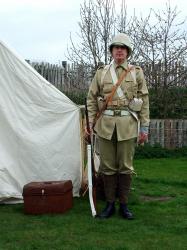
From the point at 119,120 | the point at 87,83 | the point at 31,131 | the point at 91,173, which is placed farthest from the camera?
the point at 87,83

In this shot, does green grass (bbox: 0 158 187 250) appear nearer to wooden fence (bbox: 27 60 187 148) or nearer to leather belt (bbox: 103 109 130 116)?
leather belt (bbox: 103 109 130 116)

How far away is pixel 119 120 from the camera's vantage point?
5969 mm

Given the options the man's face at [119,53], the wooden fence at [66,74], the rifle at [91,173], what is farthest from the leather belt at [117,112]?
the wooden fence at [66,74]

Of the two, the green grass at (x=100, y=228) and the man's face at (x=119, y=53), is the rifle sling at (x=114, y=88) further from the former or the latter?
the green grass at (x=100, y=228)

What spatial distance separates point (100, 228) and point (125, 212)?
55 centimetres

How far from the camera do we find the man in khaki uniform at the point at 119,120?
236 inches

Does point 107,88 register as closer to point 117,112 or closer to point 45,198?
point 117,112

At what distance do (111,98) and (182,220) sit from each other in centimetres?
155

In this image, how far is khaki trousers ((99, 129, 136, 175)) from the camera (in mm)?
6055

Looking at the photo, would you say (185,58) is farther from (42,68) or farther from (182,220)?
(182,220)

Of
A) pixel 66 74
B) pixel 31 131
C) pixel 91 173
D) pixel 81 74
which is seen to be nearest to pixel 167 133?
pixel 81 74

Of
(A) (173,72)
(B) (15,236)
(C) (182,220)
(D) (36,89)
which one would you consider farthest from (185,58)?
(B) (15,236)

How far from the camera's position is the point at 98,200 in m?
6.95

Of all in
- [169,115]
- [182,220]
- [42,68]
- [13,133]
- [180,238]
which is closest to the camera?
[180,238]
